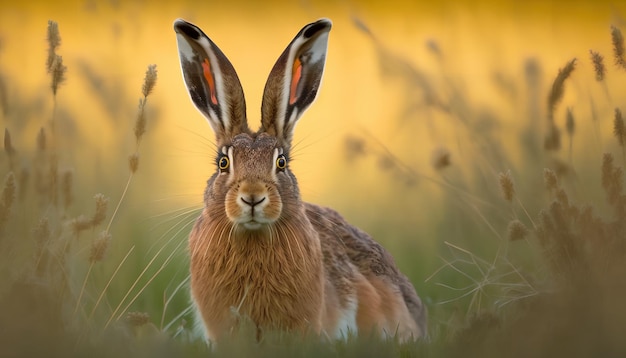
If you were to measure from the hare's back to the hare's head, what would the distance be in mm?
632

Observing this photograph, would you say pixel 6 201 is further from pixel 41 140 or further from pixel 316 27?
pixel 316 27

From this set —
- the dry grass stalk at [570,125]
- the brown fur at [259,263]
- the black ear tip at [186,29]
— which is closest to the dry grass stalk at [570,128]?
the dry grass stalk at [570,125]

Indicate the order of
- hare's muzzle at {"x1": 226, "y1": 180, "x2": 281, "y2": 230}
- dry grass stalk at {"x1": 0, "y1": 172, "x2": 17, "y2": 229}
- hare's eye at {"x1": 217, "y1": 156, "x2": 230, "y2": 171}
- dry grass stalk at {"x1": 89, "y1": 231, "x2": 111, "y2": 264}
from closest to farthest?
1. dry grass stalk at {"x1": 0, "y1": 172, "x2": 17, "y2": 229}
2. dry grass stalk at {"x1": 89, "y1": 231, "x2": 111, "y2": 264}
3. hare's muzzle at {"x1": 226, "y1": 180, "x2": 281, "y2": 230}
4. hare's eye at {"x1": 217, "y1": 156, "x2": 230, "y2": 171}

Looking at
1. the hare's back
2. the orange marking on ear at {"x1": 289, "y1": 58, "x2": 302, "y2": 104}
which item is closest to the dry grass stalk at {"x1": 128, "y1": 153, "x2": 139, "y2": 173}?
the orange marking on ear at {"x1": 289, "y1": 58, "x2": 302, "y2": 104}

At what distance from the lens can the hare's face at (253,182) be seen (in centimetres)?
441

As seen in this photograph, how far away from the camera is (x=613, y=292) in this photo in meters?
3.35

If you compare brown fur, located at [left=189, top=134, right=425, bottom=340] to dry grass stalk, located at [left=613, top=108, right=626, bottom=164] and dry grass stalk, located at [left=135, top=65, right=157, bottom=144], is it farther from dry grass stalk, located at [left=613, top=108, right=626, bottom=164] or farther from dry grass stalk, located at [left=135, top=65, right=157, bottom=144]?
dry grass stalk, located at [left=613, top=108, right=626, bottom=164]

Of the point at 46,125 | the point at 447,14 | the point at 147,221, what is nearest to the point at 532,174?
the point at 447,14

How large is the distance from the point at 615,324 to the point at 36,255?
2.45 m

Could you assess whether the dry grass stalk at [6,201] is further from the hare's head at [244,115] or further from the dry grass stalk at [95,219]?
the hare's head at [244,115]

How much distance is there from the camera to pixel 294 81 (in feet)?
16.1

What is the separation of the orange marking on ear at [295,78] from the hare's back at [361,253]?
0.77 metres

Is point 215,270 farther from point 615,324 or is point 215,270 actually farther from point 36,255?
point 615,324

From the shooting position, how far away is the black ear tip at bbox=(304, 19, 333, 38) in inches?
185
